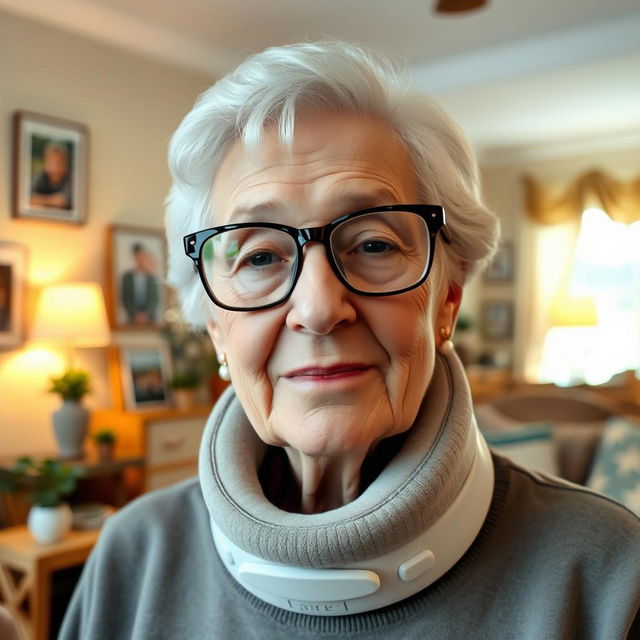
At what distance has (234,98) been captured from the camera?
34.2 inches

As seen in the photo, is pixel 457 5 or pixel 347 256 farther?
pixel 457 5

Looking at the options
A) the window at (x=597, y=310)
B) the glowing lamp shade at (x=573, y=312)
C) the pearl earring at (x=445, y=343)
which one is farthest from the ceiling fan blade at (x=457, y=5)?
the glowing lamp shade at (x=573, y=312)

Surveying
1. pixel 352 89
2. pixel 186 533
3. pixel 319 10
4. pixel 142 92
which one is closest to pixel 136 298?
pixel 142 92

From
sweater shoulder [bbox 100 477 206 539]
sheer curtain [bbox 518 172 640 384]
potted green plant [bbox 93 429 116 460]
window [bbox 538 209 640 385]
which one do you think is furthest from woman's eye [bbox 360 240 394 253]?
sheer curtain [bbox 518 172 640 384]

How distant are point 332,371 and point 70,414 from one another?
9.35 ft

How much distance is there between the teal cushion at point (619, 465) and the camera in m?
2.47

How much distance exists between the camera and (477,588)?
0.85m

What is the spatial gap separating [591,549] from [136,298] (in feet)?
11.2

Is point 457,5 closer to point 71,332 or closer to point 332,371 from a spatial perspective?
point 71,332

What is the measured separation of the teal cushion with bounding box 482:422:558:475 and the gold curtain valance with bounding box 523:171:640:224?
408cm

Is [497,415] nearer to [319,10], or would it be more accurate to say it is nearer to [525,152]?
[319,10]

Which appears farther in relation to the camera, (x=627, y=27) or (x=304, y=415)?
(x=627, y=27)

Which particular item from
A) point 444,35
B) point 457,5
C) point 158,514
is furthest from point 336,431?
point 444,35

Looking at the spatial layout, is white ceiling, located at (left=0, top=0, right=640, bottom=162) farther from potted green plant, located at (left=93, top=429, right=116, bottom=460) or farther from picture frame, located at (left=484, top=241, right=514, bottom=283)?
potted green plant, located at (left=93, top=429, right=116, bottom=460)
